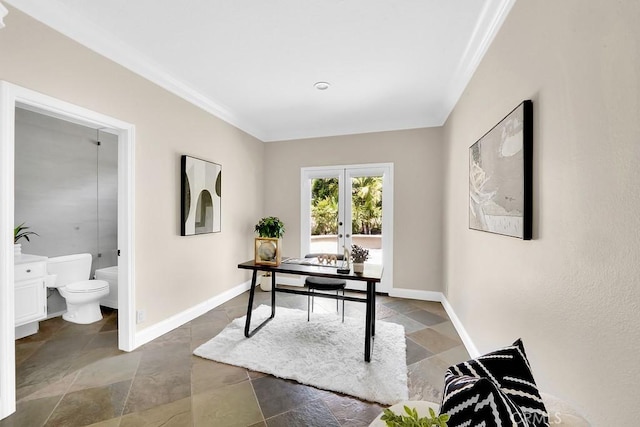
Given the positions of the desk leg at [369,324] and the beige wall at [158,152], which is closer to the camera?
the beige wall at [158,152]

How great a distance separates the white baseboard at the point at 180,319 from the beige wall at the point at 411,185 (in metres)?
2.47

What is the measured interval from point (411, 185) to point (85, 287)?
439 centimetres

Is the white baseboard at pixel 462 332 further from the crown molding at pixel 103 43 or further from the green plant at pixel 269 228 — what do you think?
the crown molding at pixel 103 43

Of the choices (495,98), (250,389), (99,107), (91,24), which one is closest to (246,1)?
(91,24)

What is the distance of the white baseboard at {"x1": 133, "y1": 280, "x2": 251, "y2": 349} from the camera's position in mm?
2574

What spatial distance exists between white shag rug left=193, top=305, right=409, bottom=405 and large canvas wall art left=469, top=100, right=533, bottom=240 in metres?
1.36

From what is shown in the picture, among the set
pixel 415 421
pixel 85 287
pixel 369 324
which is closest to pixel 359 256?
pixel 369 324

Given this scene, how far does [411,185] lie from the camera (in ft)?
13.3

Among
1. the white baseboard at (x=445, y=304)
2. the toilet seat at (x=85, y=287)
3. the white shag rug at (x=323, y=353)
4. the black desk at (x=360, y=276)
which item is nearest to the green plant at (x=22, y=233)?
the toilet seat at (x=85, y=287)

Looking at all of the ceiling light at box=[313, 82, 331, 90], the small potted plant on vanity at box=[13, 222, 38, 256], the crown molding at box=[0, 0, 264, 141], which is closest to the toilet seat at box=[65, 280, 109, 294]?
the small potted plant on vanity at box=[13, 222, 38, 256]

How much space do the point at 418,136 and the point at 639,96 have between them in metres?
3.36

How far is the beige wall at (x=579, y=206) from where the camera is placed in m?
0.83

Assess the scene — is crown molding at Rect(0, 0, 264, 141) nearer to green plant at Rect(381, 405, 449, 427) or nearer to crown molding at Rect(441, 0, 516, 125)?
green plant at Rect(381, 405, 449, 427)

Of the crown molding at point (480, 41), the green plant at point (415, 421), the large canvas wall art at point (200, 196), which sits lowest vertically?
the green plant at point (415, 421)
